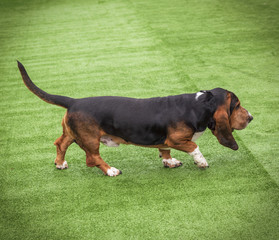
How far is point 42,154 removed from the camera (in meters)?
3.57

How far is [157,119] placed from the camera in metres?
2.83

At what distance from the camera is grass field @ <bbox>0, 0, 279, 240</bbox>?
2.62 meters

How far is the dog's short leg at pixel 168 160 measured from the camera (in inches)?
126

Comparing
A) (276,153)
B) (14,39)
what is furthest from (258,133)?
Result: (14,39)

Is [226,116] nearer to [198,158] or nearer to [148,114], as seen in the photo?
[198,158]

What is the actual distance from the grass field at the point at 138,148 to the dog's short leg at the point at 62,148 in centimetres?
9

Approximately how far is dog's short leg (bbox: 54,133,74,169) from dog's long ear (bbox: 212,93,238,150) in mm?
1260

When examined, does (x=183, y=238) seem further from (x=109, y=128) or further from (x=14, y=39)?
(x=14, y=39)

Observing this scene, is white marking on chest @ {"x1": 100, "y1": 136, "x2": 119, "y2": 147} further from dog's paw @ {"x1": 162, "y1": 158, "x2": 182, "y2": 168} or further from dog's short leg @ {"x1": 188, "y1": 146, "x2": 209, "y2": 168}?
dog's short leg @ {"x1": 188, "y1": 146, "x2": 209, "y2": 168}

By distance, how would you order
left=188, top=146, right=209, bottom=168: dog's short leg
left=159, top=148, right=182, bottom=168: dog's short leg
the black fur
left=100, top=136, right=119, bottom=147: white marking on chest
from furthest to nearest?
1. left=159, top=148, right=182, bottom=168: dog's short leg
2. left=100, top=136, right=119, bottom=147: white marking on chest
3. left=188, top=146, right=209, bottom=168: dog's short leg
4. the black fur

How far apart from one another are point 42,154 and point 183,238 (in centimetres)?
179

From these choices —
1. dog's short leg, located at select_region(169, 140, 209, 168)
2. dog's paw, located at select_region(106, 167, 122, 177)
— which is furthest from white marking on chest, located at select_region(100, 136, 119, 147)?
dog's short leg, located at select_region(169, 140, 209, 168)

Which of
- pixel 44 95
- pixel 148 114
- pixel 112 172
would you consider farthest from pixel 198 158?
pixel 44 95

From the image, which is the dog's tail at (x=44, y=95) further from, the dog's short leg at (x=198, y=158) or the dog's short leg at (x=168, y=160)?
the dog's short leg at (x=198, y=158)
